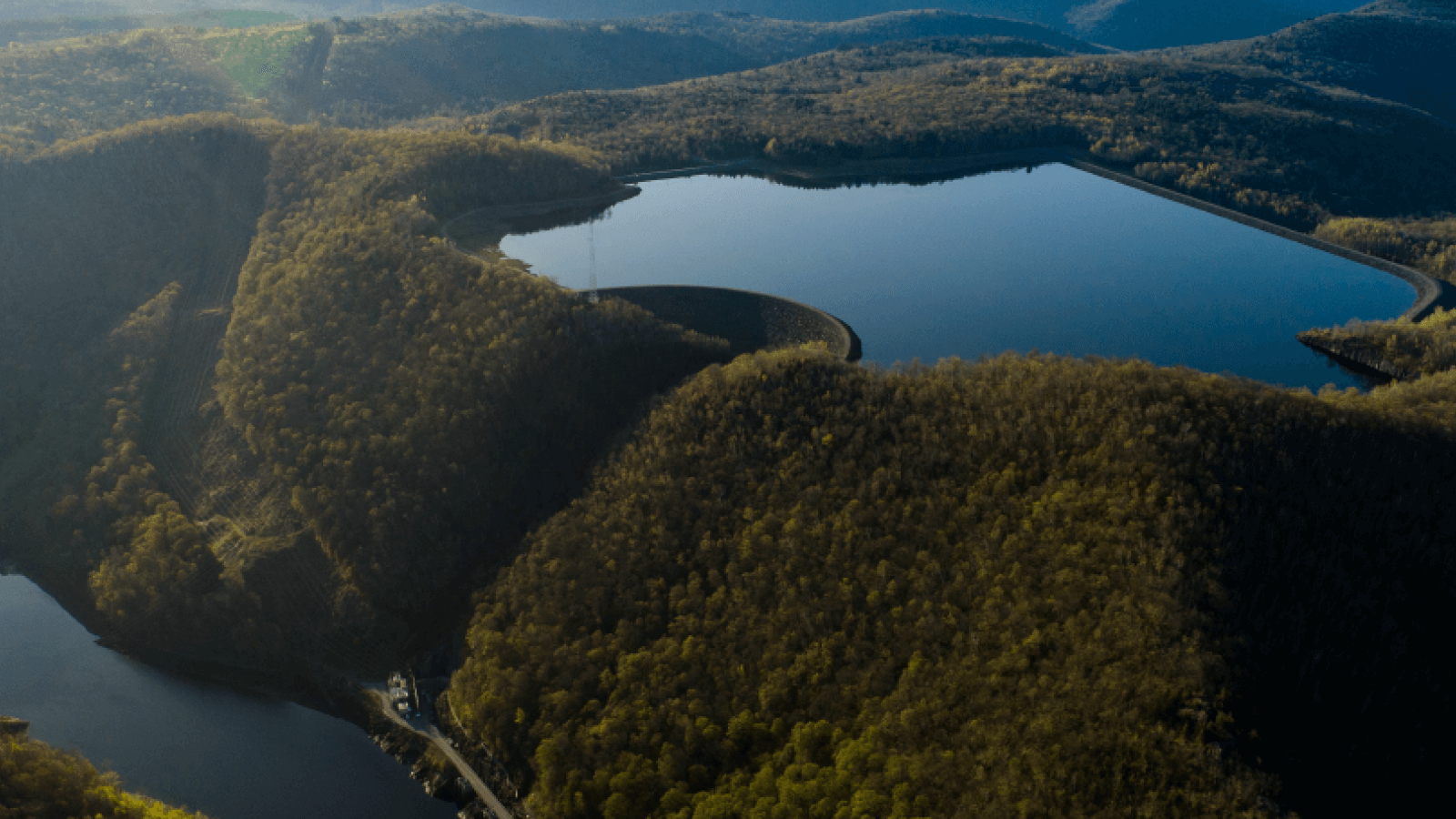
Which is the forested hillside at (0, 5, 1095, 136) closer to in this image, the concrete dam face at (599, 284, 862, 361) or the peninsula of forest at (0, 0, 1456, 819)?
the peninsula of forest at (0, 0, 1456, 819)

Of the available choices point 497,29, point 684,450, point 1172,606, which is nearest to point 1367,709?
point 1172,606

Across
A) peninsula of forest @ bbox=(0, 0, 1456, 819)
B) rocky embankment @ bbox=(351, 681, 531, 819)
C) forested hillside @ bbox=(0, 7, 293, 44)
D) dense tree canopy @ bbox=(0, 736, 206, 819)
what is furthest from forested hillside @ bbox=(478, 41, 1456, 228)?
forested hillside @ bbox=(0, 7, 293, 44)

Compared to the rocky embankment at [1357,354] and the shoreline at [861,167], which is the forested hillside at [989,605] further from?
the shoreline at [861,167]

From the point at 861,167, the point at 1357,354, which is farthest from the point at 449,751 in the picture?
the point at 861,167

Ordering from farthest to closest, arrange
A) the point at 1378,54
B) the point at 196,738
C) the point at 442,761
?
the point at 1378,54 → the point at 196,738 → the point at 442,761

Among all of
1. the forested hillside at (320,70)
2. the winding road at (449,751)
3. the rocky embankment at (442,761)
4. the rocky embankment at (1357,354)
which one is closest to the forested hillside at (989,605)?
the rocky embankment at (442,761)

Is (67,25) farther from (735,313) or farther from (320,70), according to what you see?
(735,313)

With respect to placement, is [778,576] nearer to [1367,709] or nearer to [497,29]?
[1367,709]
